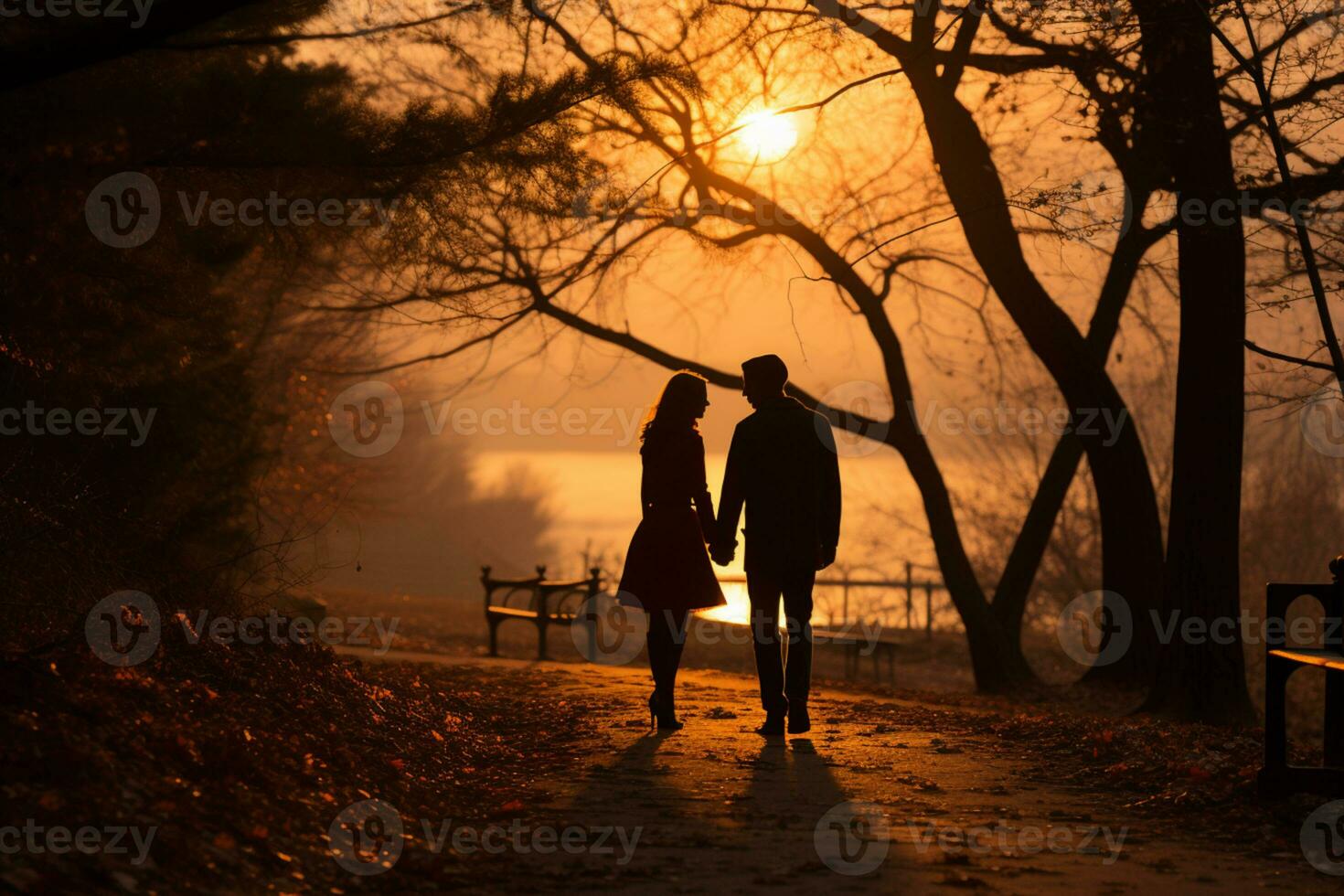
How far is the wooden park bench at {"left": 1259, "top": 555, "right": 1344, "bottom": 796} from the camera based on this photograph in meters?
6.66

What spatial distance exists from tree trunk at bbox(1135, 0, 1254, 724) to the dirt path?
4.17 m

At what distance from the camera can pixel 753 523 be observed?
8.54m

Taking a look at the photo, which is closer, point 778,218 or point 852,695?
point 852,695

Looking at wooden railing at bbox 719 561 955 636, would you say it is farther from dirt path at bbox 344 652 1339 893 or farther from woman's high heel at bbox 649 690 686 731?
dirt path at bbox 344 652 1339 893

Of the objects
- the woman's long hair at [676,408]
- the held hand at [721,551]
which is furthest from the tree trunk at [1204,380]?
the woman's long hair at [676,408]

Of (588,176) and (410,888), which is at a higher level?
(588,176)

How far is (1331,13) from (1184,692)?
569 cm

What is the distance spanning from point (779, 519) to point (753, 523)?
16 cm

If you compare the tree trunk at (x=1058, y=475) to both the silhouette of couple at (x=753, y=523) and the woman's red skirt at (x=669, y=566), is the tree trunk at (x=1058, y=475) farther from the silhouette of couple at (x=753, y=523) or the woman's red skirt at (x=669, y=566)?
the woman's red skirt at (x=669, y=566)

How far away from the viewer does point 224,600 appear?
9.74m

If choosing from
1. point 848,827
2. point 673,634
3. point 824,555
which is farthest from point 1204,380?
point 848,827

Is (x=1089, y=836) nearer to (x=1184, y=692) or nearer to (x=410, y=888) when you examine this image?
(x=410, y=888)

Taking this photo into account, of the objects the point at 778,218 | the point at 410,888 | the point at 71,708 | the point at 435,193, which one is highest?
the point at 778,218

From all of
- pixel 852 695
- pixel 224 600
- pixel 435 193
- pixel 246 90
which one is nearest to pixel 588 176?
pixel 435 193
